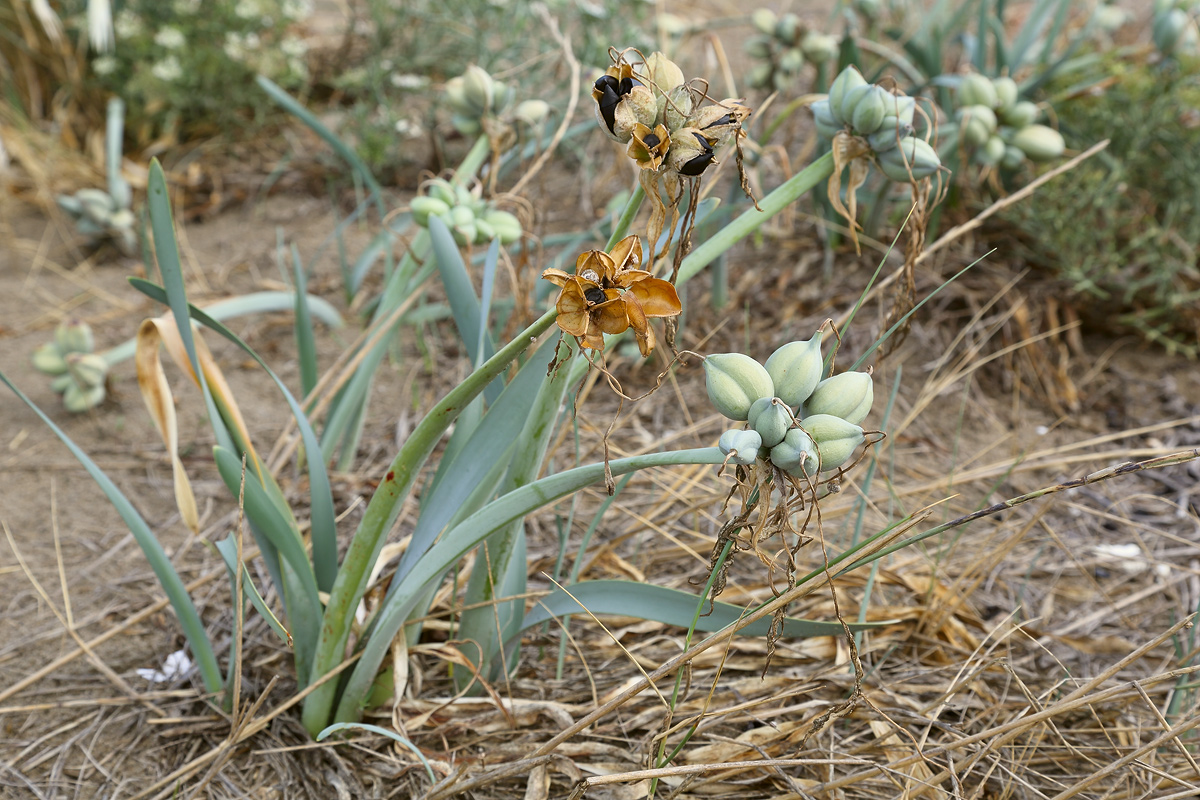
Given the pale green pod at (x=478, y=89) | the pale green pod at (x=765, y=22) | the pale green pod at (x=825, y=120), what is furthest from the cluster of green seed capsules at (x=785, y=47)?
the pale green pod at (x=825, y=120)

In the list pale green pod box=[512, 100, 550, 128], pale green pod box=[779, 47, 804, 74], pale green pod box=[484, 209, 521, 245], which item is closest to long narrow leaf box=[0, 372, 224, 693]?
pale green pod box=[484, 209, 521, 245]

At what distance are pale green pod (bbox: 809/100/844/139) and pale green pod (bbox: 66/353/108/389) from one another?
1427 millimetres

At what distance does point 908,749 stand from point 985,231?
1.47 m

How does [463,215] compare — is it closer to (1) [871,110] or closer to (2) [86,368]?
(1) [871,110]

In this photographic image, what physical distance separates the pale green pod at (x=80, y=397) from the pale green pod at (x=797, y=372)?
60.0 inches

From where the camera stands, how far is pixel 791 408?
673 millimetres

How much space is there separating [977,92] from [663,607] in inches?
46.8

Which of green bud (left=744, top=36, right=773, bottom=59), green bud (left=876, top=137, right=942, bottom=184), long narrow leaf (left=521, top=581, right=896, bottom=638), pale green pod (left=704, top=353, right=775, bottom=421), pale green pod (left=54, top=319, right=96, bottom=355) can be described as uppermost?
A: green bud (left=876, top=137, right=942, bottom=184)

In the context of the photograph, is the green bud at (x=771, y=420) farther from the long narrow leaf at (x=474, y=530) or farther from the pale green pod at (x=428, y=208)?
the pale green pod at (x=428, y=208)

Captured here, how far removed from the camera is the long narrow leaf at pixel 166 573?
0.97m

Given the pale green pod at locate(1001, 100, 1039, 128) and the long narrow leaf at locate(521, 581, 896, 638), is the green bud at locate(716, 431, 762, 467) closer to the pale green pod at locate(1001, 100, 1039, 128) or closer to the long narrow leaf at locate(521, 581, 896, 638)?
the long narrow leaf at locate(521, 581, 896, 638)

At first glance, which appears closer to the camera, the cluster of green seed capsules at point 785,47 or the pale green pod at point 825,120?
the pale green pod at point 825,120

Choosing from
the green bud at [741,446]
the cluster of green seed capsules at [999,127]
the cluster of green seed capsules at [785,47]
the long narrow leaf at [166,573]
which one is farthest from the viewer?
the cluster of green seed capsules at [785,47]

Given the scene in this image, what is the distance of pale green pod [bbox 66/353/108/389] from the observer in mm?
1650
